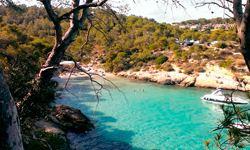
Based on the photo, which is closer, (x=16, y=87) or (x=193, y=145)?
(x=16, y=87)

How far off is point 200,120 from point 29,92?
12.7 metres

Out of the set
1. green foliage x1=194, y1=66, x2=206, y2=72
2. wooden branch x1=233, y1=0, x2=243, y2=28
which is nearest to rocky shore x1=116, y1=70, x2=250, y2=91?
green foliage x1=194, y1=66, x2=206, y2=72

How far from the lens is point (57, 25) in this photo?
247cm

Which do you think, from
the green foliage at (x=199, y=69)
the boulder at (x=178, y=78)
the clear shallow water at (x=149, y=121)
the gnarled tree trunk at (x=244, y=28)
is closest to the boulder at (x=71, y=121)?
the clear shallow water at (x=149, y=121)

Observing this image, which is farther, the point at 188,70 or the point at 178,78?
the point at 188,70

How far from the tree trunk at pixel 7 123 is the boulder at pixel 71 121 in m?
8.31

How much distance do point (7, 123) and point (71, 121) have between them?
9082 mm

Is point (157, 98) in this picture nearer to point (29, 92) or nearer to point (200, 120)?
point (200, 120)

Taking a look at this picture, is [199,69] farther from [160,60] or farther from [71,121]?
[71,121]

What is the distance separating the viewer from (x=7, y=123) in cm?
150

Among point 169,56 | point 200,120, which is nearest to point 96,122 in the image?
point 200,120

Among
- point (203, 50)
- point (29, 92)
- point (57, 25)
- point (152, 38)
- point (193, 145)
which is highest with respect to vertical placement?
point (152, 38)

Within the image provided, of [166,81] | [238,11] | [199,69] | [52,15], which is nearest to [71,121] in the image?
[52,15]

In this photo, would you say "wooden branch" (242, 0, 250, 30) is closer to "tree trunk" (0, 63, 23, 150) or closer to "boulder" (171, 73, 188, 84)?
"tree trunk" (0, 63, 23, 150)
